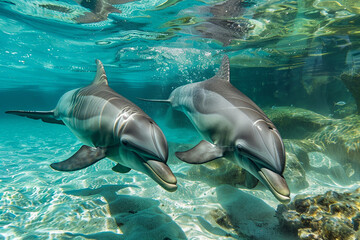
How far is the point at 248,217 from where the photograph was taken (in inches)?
152

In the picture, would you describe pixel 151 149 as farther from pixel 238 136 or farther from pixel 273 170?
pixel 273 170

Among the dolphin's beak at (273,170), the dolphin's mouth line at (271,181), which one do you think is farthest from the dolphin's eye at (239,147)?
the dolphin's mouth line at (271,181)

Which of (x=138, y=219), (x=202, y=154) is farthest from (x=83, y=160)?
(x=202, y=154)

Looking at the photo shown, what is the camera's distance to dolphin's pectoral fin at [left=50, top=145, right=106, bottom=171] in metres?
3.03

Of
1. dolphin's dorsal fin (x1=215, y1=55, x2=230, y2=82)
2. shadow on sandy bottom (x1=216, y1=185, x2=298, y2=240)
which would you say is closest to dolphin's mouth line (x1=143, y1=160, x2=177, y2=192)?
shadow on sandy bottom (x1=216, y1=185, x2=298, y2=240)

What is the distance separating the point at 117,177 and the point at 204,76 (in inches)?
945

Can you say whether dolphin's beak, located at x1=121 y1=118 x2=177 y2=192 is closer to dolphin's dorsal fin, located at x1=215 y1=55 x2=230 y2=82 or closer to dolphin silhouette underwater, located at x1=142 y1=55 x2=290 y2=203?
dolphin silhouette underwater, located at x1=142 y1=55 x2=290 y2=203

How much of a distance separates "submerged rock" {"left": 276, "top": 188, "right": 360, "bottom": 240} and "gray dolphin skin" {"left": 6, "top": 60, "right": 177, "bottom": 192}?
7.69ft

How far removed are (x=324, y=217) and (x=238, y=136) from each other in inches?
75.5

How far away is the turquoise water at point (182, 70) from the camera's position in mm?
3705

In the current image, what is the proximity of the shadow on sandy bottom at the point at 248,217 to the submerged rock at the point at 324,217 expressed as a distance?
0.77 ft

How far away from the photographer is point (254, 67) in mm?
22641

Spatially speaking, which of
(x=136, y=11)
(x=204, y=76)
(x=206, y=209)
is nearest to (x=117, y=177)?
(x=206, y=209)

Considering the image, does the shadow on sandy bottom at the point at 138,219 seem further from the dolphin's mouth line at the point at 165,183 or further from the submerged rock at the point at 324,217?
the submerged rock at the point at 324,217
